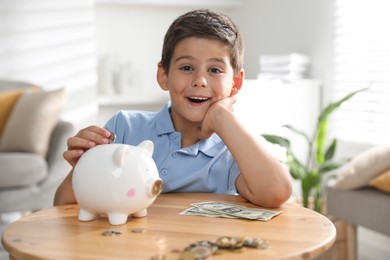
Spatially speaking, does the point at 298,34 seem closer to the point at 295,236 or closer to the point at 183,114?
the point at 183,114

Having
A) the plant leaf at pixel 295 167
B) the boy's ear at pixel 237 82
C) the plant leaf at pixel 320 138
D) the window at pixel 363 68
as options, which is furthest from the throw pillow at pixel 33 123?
the boy's ear at pixel 237 82

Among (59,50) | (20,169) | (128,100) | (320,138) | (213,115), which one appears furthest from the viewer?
(59,50)

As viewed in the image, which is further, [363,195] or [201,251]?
[363,195]

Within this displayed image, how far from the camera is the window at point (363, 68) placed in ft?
9.75

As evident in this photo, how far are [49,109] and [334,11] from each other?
5.56ft

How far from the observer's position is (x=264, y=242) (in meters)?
0.97

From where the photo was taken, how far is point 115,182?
1.08m

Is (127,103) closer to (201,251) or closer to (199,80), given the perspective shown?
(199,80)

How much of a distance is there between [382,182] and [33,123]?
6.23ft

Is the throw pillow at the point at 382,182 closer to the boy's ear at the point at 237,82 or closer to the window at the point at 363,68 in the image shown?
the window at the point at 363,68

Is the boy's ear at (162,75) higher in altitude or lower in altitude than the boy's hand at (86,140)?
higher

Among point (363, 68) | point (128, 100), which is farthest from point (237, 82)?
point (128, 100)

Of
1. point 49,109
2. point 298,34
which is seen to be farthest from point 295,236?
point 298,34

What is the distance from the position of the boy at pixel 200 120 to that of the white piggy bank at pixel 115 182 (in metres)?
0.20
